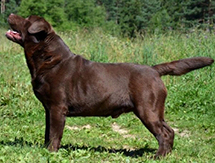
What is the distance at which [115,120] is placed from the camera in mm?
8828

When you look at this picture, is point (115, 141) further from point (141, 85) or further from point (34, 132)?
point (141, 85)

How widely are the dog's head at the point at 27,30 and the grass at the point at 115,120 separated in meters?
1.49

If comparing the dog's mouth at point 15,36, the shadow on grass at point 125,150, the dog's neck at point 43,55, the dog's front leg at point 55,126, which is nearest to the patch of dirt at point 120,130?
the shadow on grass at point 125,150

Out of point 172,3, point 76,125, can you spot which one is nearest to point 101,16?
point 172,3

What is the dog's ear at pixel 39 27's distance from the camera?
5.57 metres

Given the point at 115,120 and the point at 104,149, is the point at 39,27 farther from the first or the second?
the point at 115,120

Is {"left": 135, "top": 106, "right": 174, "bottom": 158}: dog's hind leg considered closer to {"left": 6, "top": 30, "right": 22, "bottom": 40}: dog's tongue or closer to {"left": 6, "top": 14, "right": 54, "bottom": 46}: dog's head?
{"left": 6, "top": 14, "right": 54, "bottom": 46}: dog's head

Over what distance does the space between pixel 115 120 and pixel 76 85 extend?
327 cm

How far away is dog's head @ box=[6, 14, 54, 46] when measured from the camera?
566 centimetres

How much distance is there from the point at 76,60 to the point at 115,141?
7.12 feet

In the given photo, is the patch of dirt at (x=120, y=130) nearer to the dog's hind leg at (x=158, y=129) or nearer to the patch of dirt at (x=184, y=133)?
the patch of dirt at (x=184, y=133)

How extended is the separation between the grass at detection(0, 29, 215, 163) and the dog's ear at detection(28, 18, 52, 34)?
158 cm

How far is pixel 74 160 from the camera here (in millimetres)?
5023

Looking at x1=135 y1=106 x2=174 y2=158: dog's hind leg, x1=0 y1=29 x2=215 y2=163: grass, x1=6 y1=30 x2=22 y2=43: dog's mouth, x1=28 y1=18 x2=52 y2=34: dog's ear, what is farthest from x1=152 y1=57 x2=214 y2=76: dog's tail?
x1=6 y1=30 x2=22 y2=43: dog's mouth
